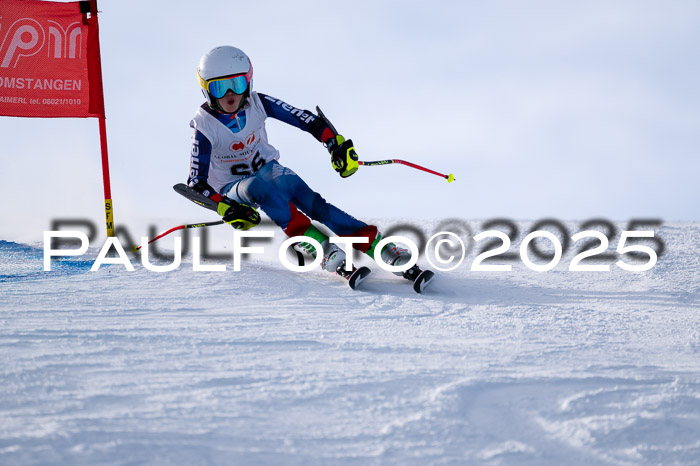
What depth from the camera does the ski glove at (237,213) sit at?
4.02 meters

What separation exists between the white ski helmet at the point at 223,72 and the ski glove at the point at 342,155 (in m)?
0.65

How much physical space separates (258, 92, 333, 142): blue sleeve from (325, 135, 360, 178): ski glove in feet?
0.34

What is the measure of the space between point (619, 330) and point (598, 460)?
4.84 feet

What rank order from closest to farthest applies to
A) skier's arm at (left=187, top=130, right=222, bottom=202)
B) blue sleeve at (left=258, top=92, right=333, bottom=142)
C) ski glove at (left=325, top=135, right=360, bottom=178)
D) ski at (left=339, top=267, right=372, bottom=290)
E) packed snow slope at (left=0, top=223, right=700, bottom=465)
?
A: 1. packed snow slope at (left=0, top=223, right=700, bottom=465)
2. ski at (left=339, top=267, right=372, bottom=290)
3. skier's arm at (left=187, top=130, right=222, bottom=202)
4. ski glove at (left=325, top=135, right=360, bottom=178)
5. blue sleeve at (left=258, top=92, right=333, bottom=142)

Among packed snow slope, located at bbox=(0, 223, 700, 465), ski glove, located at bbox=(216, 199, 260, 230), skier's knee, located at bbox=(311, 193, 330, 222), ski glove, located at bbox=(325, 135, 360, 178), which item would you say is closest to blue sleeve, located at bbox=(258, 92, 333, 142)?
ski glove, located at bbox=(325, 135, 360, 178)

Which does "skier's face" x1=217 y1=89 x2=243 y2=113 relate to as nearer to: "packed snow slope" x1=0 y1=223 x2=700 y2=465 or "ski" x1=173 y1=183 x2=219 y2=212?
"ski" x1=173 y1=183 x2=219 y2=212

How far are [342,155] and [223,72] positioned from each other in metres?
0.89

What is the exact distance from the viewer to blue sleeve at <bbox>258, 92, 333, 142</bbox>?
438 cm

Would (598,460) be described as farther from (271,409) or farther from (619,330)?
(619,330)

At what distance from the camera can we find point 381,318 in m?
3.28

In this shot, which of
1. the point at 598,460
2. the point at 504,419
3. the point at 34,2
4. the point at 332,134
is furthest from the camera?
the point at 34,2

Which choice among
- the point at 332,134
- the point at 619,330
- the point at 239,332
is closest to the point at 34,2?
the point at 332,134

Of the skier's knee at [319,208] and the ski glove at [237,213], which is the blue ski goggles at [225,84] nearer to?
the ski glove at [237,213]

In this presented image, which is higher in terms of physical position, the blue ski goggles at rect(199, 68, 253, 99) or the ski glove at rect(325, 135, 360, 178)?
the blue ski goggles at rect(199, 68, 253, 99)
